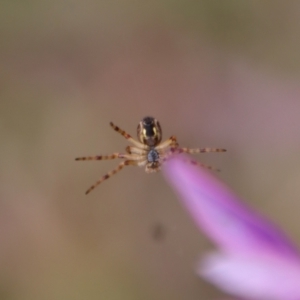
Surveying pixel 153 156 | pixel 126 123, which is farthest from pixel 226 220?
pixel 126 123

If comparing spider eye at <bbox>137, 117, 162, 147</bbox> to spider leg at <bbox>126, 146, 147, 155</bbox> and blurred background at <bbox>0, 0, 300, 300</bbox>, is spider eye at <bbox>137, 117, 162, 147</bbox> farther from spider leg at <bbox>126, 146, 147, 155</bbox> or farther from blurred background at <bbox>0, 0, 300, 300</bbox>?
blurred background at <bbox>0, 0, 300, 300</bbox>

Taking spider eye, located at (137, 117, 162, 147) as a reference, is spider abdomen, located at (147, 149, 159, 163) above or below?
below

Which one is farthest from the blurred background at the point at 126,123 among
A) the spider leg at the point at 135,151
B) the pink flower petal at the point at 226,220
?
the pink flower petal at the point at 226,220

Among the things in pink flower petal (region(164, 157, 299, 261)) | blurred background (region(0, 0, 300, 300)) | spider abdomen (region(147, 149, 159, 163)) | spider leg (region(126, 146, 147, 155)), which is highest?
blurred background (region(0, 0, 300, 300))

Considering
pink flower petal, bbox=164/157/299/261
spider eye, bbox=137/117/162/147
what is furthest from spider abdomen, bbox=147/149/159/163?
pink flower petal, bbox=164/157/299/261

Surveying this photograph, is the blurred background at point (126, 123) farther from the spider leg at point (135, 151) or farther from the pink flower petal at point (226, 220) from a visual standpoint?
the pink flower petal at point (226, 220)

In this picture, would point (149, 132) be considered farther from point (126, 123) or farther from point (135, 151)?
point (126, 123)

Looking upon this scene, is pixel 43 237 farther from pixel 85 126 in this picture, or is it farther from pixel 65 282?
pixel 85 126
